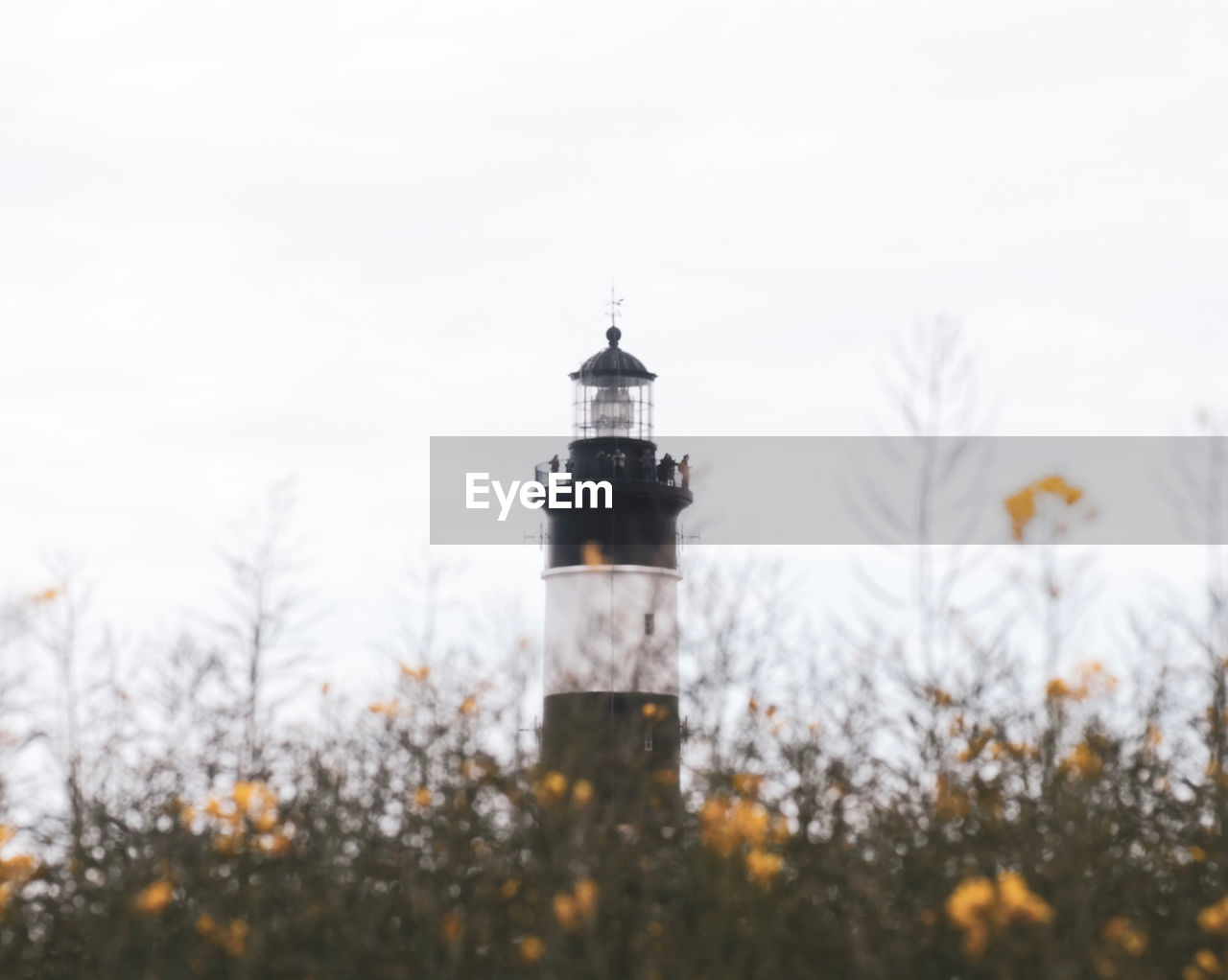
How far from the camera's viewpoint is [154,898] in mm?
6340

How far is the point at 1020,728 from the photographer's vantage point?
8.92 meters

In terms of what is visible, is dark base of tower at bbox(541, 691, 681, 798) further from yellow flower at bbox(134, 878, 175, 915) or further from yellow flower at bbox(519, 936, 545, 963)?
yellow flower at bbox(134, 878, 175, 915)

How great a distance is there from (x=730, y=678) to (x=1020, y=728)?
1700mm

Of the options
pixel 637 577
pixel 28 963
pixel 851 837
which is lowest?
pixel 28 963

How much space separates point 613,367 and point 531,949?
22.8 m

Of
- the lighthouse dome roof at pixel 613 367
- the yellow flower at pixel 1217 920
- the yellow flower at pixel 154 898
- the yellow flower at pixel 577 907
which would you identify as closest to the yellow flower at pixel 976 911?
the yellow flower at pixel 1217 920

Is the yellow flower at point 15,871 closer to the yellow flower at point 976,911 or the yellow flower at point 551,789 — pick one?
the yellow flower at point 551,789

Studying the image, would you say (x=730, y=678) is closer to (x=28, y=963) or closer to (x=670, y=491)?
(x=28, y=963)

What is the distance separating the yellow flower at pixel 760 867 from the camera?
6336 millimetres

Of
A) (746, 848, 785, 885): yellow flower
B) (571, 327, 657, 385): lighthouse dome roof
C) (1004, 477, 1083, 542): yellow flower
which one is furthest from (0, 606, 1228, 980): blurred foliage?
(571, 327, 657, 385): lighthouse dome roof

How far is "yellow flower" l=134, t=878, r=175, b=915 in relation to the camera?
6340 mm

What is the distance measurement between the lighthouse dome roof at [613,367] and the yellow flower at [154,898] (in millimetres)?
22008

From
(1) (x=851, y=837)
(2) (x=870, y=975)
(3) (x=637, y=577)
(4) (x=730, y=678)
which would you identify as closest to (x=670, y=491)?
(3) (x=637, y=577)

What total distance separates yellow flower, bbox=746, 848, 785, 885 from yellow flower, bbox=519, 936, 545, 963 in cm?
80
